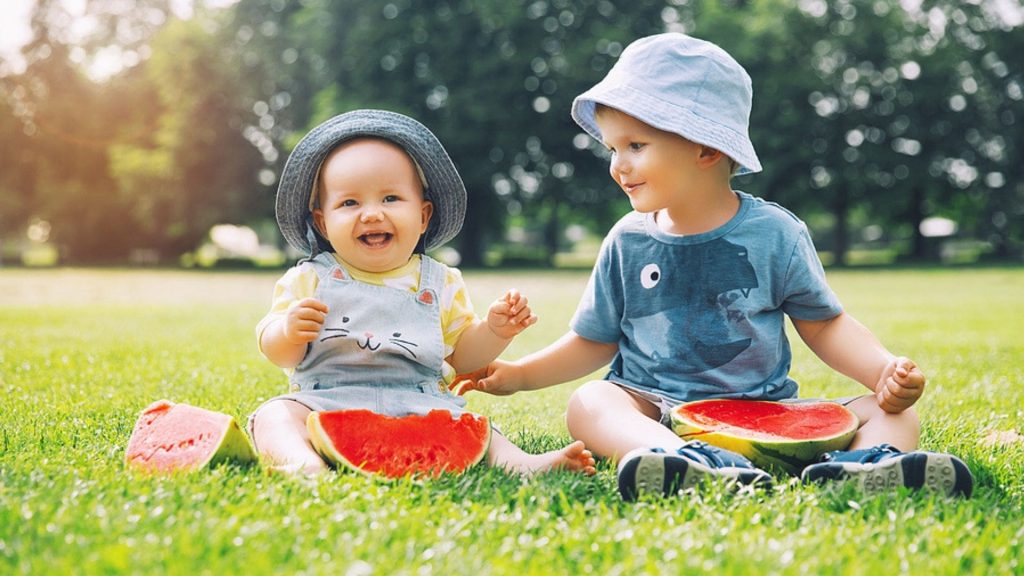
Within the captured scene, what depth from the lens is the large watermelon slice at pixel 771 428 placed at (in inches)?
114

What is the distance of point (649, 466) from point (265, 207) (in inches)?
1349

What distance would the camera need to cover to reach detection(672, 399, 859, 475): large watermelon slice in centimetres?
289

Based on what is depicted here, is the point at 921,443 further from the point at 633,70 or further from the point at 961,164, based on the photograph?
the point at 961,164

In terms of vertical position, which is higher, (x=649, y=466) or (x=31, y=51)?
(x=31, y=51)

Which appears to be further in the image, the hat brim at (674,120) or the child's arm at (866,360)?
the hat brim at (674,120)

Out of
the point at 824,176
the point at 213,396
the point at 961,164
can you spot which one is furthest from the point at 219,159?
the point at 213,396

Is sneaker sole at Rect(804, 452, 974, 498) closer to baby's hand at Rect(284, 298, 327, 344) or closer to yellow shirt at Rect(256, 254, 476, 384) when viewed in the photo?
yellow shirt at Rect(256, 254, 476, 384)

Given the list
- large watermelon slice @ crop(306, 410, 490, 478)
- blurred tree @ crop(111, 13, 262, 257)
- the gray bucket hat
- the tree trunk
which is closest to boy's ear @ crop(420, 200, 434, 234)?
the gray bucket hat

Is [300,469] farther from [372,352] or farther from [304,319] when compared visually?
[372,352]

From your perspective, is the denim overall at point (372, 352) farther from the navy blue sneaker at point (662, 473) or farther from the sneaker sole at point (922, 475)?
the sneaker sole at point (922, 475)

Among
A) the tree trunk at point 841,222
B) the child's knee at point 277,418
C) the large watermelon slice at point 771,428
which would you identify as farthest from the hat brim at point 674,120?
the tree trunk at point 841,222

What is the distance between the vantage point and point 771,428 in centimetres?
306

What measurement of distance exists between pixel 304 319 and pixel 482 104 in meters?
27.6

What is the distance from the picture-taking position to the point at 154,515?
202cm
